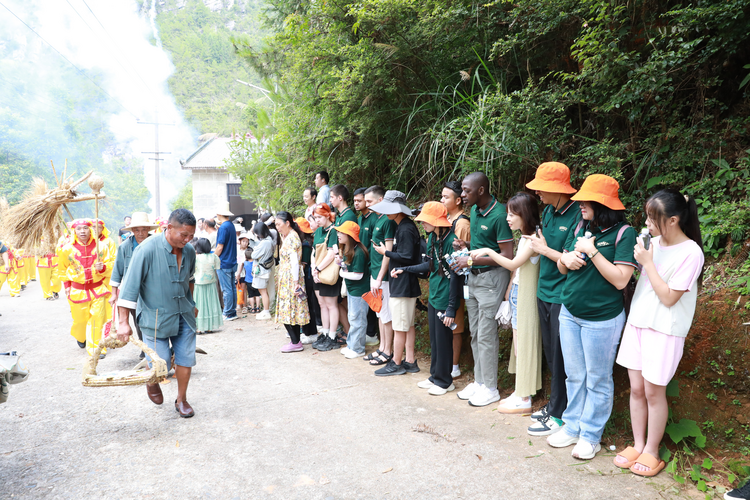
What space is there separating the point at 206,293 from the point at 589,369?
6262mm

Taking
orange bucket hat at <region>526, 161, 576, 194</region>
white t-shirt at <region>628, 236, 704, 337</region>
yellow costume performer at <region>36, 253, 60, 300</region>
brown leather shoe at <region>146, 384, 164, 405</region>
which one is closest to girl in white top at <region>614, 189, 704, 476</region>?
white t-shirt at <region>628, 236, 704, 337</region>

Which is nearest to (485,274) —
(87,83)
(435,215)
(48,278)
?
(435,215)

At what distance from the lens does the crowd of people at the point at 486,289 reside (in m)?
3.13

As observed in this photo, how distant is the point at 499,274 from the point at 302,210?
635 cm

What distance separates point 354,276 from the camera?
6027mm

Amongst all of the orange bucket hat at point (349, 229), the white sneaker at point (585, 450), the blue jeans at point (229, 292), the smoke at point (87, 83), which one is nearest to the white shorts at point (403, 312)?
the orange bucket hat at point (349, 229)

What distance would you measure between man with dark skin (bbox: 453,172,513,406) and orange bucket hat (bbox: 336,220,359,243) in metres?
1.84

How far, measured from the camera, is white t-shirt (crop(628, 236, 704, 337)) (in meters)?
2.94

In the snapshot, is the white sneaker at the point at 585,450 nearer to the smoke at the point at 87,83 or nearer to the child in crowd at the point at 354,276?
the child in crowd at the point at 354,276

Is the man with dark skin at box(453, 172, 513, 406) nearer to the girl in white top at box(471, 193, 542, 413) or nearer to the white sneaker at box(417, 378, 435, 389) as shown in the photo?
the girl in white top at box(471, 193, 542, 413)

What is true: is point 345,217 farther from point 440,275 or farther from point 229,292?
point 229,292

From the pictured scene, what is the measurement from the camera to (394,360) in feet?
18.1

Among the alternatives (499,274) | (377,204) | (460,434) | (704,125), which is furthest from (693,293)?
(377,204)

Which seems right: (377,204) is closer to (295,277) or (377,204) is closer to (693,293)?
(295,277)
